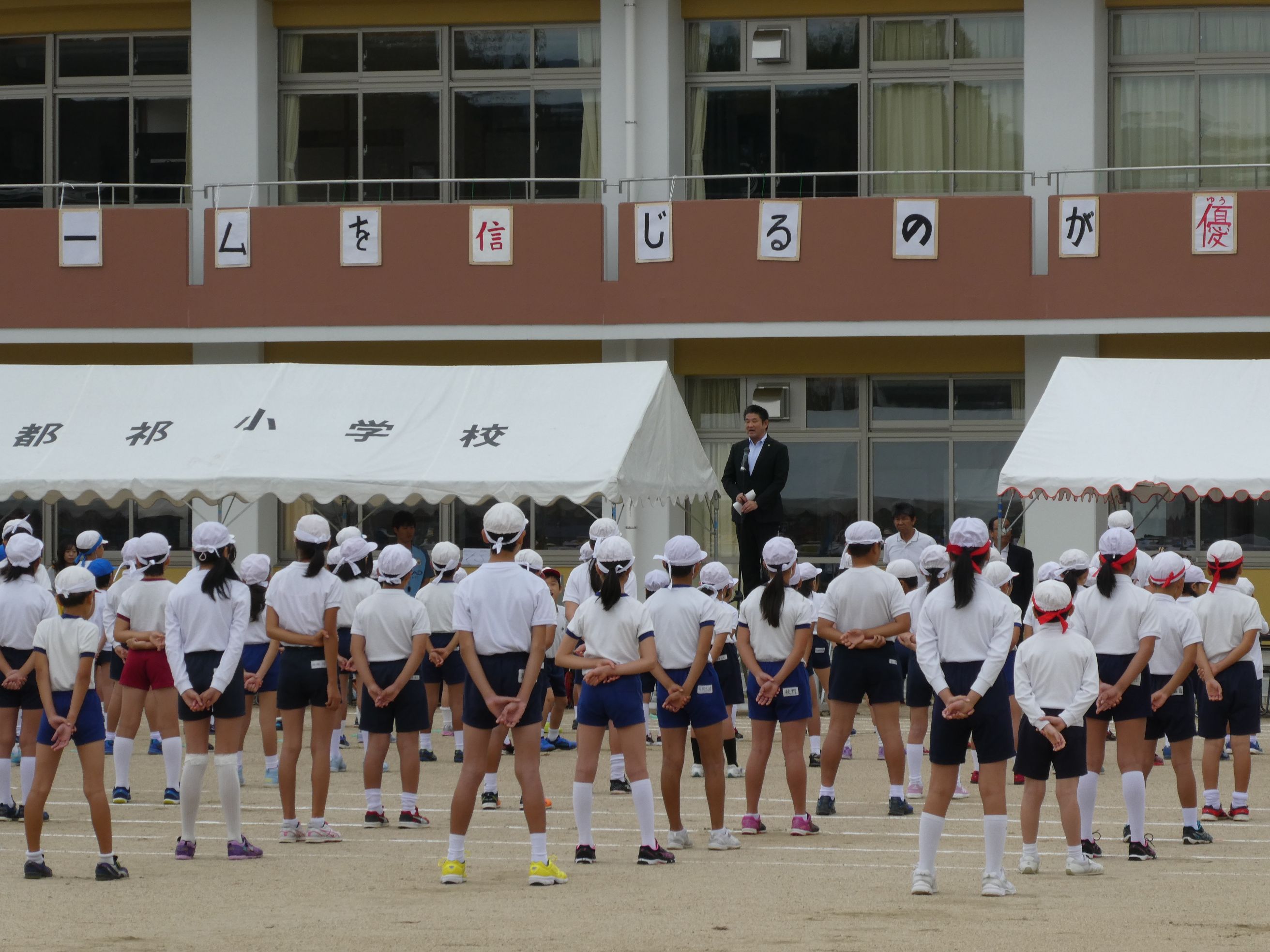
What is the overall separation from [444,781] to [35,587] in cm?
412

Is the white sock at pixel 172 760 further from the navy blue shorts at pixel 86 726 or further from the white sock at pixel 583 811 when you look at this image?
the white sock at pixel 583 811

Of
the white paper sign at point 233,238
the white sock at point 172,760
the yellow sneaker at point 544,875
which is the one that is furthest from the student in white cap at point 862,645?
the white paper sign at point 233,238

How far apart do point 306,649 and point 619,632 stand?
2410 mm

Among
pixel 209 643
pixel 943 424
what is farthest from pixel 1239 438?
pixel 209 643

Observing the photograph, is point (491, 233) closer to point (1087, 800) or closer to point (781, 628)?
point (781, 628)

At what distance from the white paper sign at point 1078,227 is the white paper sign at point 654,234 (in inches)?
180

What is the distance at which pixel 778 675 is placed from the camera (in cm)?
1198

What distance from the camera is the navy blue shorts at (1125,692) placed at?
36.3ft

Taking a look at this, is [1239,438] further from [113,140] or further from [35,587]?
[113,140]

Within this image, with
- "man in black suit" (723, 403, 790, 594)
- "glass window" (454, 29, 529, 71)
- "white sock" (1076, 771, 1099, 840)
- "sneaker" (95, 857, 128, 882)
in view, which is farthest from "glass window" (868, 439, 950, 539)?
"sneaker" (95, 857, 128, 882)

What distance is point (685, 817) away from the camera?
12.8 metres

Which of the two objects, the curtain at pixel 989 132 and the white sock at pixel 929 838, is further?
the curtain at pixel 989 132

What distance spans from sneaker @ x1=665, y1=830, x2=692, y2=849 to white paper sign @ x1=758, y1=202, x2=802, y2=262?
12273 mm

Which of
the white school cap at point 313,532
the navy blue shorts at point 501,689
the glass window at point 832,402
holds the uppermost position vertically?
the glass window at point 832,402
